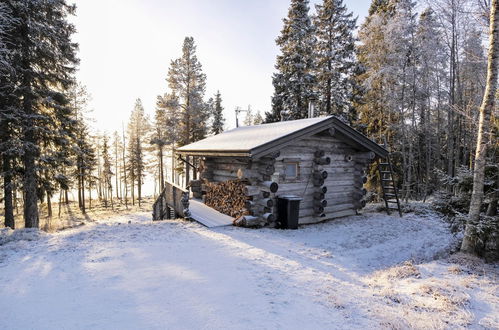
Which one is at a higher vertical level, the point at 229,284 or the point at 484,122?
the point at 484,122

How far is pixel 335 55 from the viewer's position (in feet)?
70.6

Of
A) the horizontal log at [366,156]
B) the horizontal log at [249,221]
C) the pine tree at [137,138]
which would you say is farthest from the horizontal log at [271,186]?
the pine tree at [137,138]

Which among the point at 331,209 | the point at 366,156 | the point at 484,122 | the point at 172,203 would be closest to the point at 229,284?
the point at 484,122

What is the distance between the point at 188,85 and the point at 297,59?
11271 millimetres

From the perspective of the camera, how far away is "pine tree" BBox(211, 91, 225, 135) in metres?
32.0

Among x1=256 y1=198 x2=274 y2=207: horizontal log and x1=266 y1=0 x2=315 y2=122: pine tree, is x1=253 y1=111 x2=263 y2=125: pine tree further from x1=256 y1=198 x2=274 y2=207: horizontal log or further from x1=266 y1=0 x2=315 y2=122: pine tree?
x1=256 y1=198 x2=274 y2=207: horizontal log

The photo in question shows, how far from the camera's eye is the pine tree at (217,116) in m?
32.0

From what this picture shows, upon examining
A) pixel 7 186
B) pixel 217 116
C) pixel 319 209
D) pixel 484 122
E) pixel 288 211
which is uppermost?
pixel 217 116

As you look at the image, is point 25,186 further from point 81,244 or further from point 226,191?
point 226,191

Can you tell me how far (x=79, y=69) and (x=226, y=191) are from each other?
10.3 meters

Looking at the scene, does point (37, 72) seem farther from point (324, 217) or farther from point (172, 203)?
point (324, 217)

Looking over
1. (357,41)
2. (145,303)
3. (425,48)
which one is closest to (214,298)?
(145,303)

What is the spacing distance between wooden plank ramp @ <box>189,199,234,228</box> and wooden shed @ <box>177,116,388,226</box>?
0.36 m

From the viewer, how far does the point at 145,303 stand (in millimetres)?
4090
